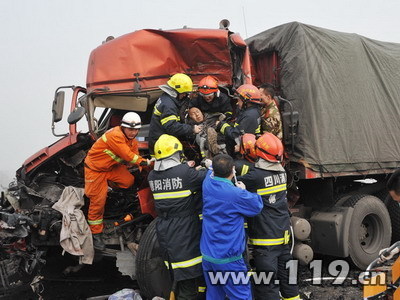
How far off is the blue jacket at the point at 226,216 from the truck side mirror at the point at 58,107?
96.2 inches

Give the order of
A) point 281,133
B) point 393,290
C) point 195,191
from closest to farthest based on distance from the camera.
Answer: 1. point 393,290
2. point 195,191
3. point 281,133

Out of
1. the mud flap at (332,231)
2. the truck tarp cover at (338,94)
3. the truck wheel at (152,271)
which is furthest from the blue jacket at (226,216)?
the mud flap at (332,231)

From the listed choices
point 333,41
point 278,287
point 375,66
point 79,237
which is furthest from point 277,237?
point 375,66

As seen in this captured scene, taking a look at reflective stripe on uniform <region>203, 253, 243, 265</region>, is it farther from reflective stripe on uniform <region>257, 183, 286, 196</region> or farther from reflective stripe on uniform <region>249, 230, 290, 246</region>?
reflective stripe on uniform <region>257, 183, 286, 196</region>

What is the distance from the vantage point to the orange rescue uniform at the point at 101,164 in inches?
183

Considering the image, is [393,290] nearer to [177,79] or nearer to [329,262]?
[177,79]

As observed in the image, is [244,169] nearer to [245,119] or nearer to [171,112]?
[245,119]

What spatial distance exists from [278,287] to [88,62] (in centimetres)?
385

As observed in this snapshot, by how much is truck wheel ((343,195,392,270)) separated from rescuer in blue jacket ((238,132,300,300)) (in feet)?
6.50

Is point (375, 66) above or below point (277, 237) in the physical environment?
above

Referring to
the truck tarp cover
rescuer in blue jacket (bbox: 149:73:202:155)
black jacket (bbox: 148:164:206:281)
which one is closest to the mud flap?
the truck tarp cover

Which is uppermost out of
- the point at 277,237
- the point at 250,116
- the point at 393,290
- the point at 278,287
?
the point at 250,116

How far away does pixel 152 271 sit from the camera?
4340 millimetres

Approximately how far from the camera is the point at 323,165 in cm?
546
